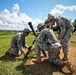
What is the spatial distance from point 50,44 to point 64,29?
1270 mm

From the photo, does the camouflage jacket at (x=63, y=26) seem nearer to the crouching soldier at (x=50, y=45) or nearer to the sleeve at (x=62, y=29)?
the sleeve at (x=62, y=29)

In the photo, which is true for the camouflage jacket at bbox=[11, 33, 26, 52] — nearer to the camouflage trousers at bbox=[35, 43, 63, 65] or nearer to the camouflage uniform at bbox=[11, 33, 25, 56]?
the camouflage uniform at bbox=[11, 33, 25, 56]

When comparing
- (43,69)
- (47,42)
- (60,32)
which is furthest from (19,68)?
(60,32)

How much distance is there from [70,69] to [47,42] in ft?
5.12

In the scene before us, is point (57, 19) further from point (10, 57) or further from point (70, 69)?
point (10, 57)

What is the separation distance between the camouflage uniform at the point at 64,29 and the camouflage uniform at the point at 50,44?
0.85 meters

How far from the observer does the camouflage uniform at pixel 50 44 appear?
7.83 meters

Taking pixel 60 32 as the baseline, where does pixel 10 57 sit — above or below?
below

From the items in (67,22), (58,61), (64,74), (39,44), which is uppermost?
(67,22)

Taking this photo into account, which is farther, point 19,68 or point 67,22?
point 67,22

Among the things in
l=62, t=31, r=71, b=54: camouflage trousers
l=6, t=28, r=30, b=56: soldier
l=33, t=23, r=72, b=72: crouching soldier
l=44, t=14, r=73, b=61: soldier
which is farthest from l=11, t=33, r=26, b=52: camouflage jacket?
l=62, t=31, r=71, b=54: camouflage trousers

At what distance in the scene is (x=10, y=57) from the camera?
959 centimetres

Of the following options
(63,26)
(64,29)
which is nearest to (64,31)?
(64,29)

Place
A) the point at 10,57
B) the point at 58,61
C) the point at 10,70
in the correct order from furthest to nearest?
the point at 10,57 < the point at 58,61 < the point at 10,70
